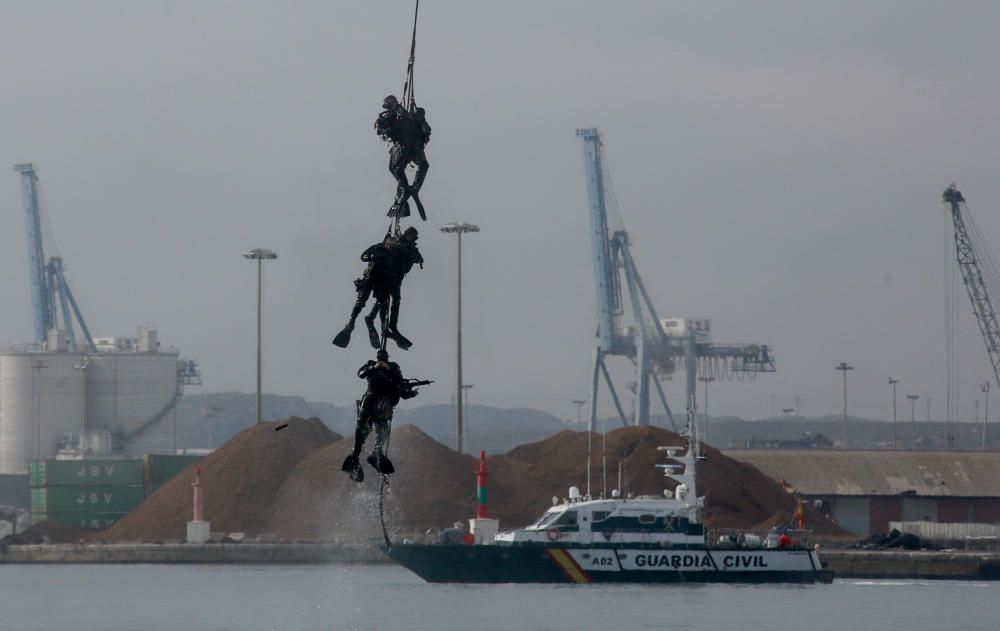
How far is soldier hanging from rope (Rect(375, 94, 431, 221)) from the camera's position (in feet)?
72.0

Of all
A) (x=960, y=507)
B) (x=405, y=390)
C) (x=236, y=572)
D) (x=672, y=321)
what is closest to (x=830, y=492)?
(x=960, y=507)

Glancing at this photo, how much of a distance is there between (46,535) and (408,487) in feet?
73.0

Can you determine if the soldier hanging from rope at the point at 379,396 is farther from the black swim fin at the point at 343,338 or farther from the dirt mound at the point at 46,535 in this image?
the dirt mound at the point at 46,535

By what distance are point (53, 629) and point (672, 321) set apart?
120334 millimetres

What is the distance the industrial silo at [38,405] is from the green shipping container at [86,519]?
43560 millimetres

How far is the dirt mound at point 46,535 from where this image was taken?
105m

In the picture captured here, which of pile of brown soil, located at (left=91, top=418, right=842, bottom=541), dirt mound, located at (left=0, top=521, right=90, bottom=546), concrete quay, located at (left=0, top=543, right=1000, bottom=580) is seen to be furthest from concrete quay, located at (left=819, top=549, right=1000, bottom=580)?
dirt mound, located at (left=0, top=521, right=90, bottom=546)

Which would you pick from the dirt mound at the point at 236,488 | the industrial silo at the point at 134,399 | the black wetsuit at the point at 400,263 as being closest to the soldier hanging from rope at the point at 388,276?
the black wetsuit at the point at 400,263

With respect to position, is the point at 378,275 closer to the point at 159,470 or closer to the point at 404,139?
the point at 404,139

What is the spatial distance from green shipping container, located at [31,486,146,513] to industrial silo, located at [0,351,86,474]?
43.1 meters

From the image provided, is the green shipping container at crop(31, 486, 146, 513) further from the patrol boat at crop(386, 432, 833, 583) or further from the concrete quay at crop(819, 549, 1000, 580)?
the concrete quay at crop(819, 549, 1000, 580)

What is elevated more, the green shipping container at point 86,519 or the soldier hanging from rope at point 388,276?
the soldier hanging from rope at point 388,276

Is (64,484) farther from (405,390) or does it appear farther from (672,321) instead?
(405,390)

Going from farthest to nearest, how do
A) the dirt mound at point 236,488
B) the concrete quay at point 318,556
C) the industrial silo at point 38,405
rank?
1. the industrial silo at point 38,405
2. the dirt mound at point 236,488
3. the concrete quay at point 318,556
